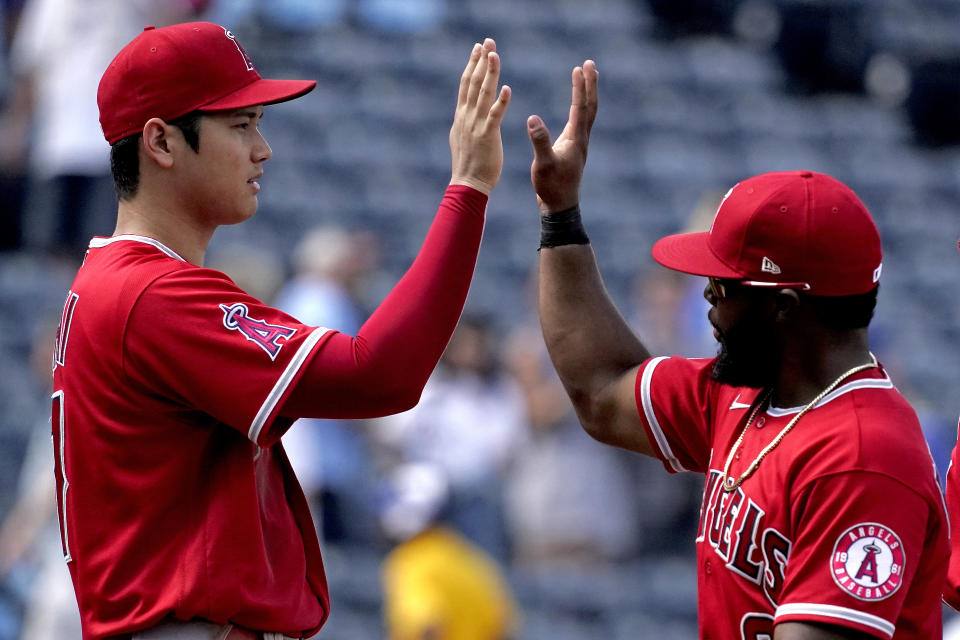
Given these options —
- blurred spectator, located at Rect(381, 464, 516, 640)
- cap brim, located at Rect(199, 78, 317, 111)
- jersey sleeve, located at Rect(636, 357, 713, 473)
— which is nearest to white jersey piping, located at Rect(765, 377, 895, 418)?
jersey sleeve, located at Rect(636, 357, 713, 473)

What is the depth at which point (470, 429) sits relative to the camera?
661 cm

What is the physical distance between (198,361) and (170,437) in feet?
0.55

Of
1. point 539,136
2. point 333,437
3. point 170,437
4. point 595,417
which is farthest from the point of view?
point 333,437

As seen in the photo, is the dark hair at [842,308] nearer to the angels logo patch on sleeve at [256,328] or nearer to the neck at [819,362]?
the neck at [819,362]

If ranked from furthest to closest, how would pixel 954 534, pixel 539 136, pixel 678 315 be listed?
pixel 678 315 < pixel 539 136 < pixel 954 534

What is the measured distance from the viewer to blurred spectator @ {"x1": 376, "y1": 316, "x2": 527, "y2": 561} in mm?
6438

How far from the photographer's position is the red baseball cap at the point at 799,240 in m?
2.43

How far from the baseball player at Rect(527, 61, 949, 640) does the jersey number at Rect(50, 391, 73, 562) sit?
104cm

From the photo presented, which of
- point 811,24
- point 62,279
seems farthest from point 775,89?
point 62,279

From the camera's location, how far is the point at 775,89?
10672mm

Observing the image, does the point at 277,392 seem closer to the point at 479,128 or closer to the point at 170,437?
the point at 170,437

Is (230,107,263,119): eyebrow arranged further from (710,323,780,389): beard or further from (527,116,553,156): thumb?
(710,323,780,389): beard

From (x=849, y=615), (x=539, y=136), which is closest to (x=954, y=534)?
(x=849, y=615)

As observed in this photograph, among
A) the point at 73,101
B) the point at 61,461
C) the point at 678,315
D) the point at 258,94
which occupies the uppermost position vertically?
the point at 258,94
